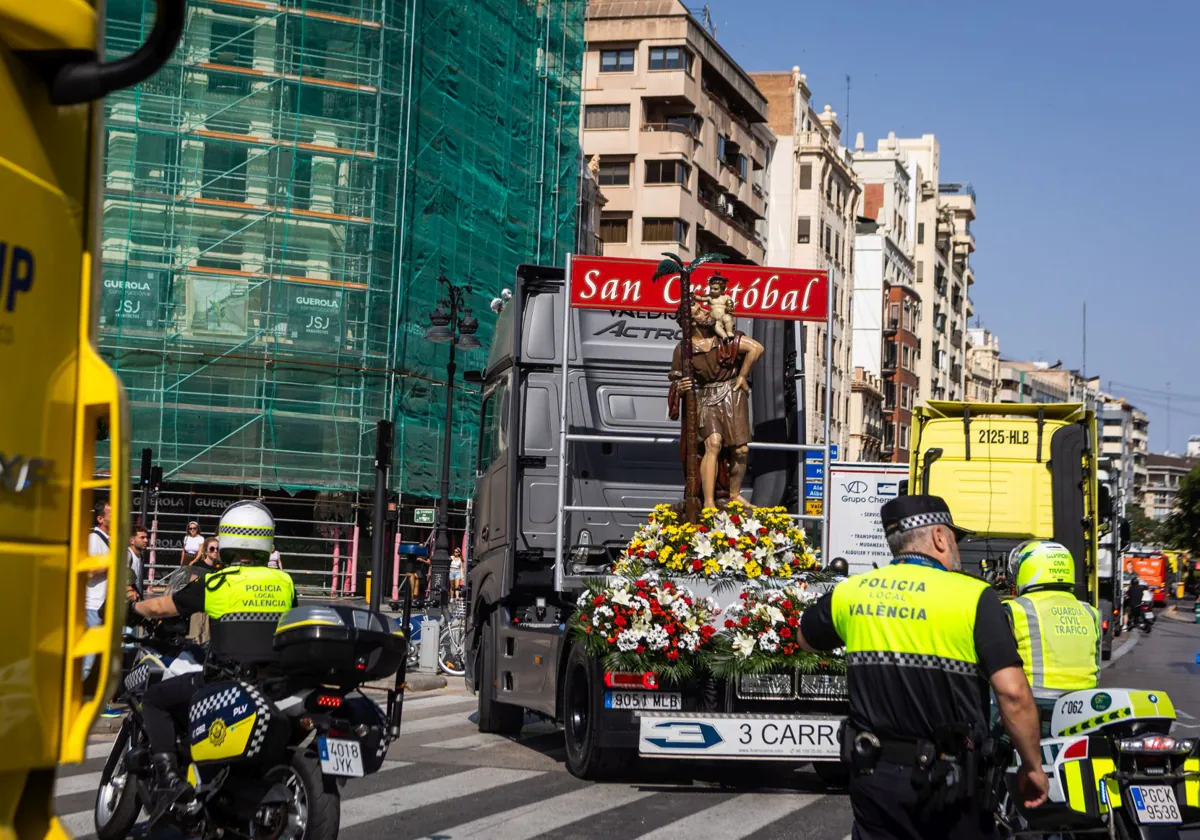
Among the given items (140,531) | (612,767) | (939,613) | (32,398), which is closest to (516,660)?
(612,767)

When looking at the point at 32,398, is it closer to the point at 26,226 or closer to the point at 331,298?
the point at 26,226

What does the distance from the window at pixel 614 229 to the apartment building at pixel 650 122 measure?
0.04 metres

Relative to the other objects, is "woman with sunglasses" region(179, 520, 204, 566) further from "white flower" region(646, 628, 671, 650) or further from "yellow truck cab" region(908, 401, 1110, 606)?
"white flower" region(646, 628, 671, 650)

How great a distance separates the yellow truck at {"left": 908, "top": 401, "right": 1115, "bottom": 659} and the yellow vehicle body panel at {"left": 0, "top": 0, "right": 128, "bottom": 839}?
17.5 metres

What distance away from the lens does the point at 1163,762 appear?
6859 millimetres

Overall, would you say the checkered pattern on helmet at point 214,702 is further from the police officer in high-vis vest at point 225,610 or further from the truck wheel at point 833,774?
the truck wheel at point 833,774

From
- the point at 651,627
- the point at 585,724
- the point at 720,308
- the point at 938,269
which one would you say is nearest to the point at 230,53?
the point at 720,308

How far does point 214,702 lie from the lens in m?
7.34

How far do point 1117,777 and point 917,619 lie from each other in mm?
2031

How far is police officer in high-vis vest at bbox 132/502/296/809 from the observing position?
7.68 metres

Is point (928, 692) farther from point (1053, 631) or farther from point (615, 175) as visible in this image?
point (615, 175)

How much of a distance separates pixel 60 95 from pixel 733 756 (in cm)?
801

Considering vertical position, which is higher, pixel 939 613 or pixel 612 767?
pixel 939 613

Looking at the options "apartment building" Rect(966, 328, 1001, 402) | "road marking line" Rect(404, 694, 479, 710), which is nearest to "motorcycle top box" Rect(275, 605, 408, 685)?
"road marking line" Rect(404, 694, 479, 710)
